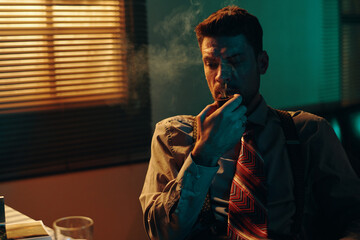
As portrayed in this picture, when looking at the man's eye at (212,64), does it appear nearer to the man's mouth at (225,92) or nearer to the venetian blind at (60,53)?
the man's mouth at (225,92)

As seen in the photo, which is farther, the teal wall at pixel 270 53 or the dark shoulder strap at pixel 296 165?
the teal wall at pixel 270 53

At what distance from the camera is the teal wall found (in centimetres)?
256

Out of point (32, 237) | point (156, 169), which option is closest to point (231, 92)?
point (156, 169)

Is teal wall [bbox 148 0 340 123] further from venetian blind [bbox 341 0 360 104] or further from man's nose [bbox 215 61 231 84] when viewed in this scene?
man's nose [bbox 215 61 231 84]

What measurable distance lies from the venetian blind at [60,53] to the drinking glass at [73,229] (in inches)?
54.2

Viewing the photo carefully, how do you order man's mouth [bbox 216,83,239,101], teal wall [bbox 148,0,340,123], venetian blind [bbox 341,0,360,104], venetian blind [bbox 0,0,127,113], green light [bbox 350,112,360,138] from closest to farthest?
1. man's mouth [bbox 216,83,239,101]
2. venetian blind [bbox 0,0,127,113]
3. green light [bbox 350,112,360,138]
4. teal wall [bbox 148,0,340,123]
5. venetian blind [bbox 341,0,360,104]

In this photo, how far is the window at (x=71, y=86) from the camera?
2.23 m

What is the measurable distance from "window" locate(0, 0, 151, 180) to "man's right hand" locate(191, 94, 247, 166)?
1.12 m

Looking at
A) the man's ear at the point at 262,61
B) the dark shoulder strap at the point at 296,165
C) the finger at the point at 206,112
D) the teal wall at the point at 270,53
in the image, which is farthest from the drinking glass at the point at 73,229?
the teal wall at the point at 270,53

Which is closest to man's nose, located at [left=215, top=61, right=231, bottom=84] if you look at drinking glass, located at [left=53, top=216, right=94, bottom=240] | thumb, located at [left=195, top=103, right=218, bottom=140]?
thumb, located at [left=195, top=103, right=218, bottom=140]

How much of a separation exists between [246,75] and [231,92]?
11 cm

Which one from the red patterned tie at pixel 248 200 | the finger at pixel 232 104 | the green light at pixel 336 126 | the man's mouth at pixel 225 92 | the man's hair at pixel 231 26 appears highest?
the man's hair at pixel 231 26

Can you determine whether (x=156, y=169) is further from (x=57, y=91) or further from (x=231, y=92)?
(x=57, y=91)

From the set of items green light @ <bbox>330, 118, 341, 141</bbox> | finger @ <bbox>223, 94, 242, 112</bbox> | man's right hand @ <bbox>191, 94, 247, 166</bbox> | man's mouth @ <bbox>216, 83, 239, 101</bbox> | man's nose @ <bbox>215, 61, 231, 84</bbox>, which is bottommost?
green light @ <bbox>330, 118, 341, 141</bbox>
